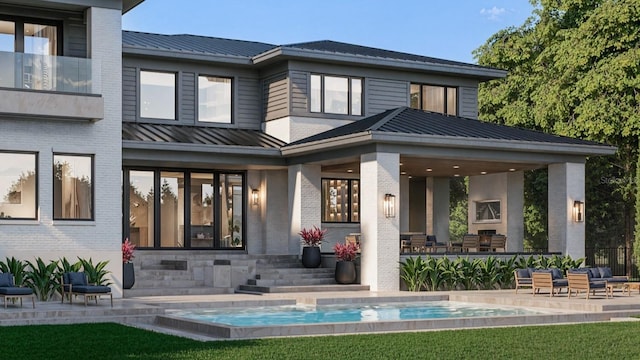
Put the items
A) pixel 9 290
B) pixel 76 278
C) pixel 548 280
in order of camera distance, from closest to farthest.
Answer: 1. pixel 9 290
2. pixel 76 278
3. pixel 548 280

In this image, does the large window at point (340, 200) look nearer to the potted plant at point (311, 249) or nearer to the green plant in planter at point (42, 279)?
the potted plant at point (311, 249)

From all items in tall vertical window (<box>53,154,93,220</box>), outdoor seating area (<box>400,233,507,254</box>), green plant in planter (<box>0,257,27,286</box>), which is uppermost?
tall vertical window (<box>53,154,93,220</box>)

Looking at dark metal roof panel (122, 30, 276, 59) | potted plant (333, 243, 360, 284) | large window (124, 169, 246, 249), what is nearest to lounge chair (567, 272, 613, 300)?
potted plant (333, 243, 360, 284)

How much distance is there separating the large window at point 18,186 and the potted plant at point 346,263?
888 cm

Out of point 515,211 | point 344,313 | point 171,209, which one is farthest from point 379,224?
point 515,211

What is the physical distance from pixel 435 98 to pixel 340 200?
4.94 metres

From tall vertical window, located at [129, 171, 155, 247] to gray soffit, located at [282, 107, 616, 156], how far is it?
Answer: 4393mm

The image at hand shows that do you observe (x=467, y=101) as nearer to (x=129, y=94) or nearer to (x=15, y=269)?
(x=129, y=94)

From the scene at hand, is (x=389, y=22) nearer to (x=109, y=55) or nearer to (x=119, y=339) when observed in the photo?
(x=109, y=55)

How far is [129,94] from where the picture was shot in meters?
31.9

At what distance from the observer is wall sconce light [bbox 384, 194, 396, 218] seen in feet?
93.1

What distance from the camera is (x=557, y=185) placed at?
32.1m

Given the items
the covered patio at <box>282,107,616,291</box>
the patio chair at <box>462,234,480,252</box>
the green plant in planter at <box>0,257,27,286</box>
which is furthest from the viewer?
the patio chair at <box>462,234,480,252</box>

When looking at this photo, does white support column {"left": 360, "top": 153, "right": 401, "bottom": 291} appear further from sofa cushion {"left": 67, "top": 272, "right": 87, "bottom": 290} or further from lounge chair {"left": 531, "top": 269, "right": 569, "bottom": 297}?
sofa cushion {"left": 67, "top": 272, "right": 87, "bottom": 290}
